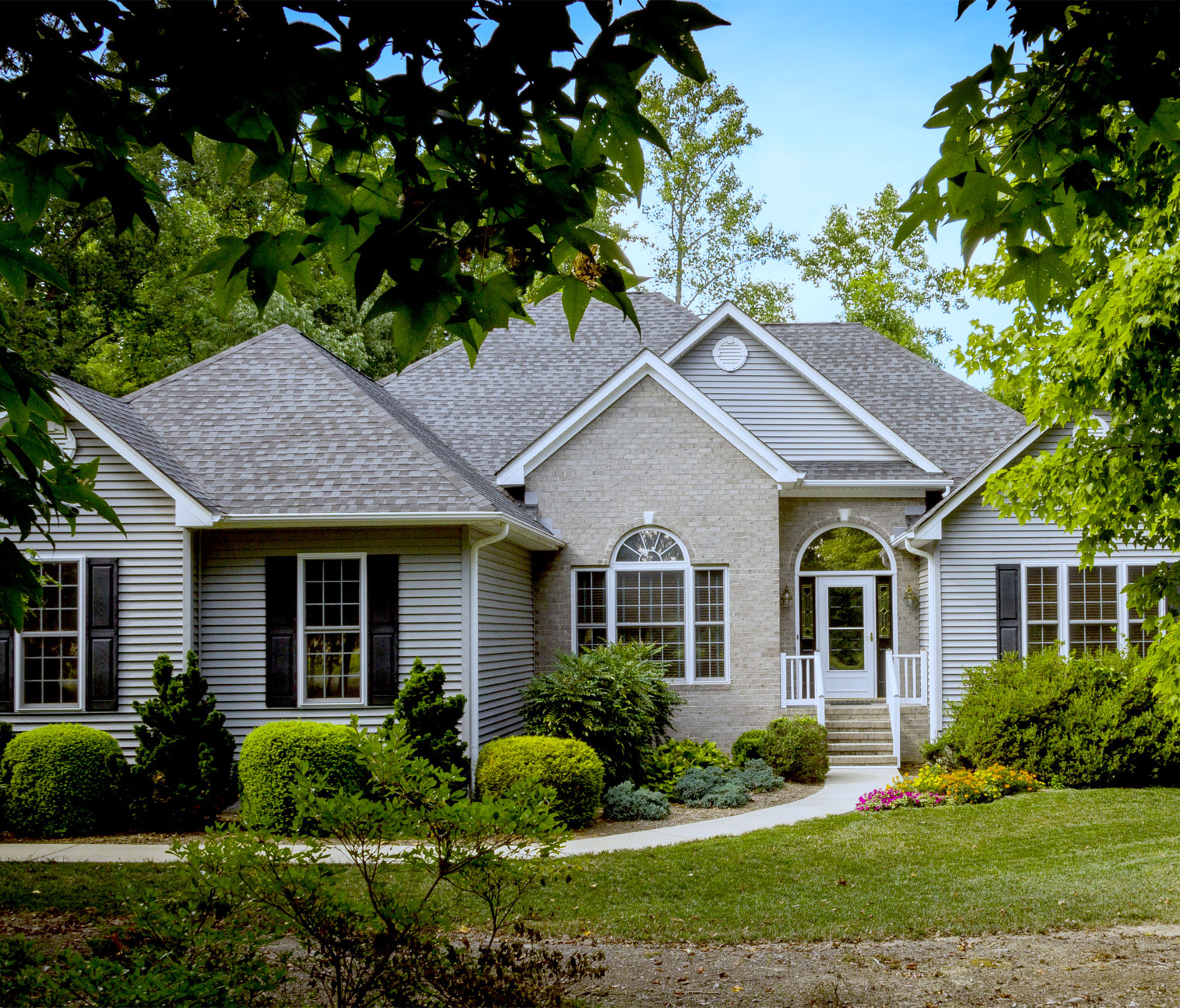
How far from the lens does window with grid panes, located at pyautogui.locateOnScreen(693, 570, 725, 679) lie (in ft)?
52.5

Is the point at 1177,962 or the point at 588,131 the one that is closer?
the point at 588,131

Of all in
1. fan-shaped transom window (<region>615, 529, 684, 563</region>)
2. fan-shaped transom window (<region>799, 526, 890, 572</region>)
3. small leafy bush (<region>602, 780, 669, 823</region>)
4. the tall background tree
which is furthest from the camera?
fan-shaped transom window (<region>799, 526, 890, 572</region>)

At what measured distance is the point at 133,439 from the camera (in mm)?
12531

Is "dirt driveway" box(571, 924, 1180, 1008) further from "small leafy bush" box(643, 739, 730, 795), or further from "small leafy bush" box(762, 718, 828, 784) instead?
"small leafy bush" box(762, 718, 828, 784)

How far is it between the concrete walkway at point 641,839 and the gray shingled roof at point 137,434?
396 cm

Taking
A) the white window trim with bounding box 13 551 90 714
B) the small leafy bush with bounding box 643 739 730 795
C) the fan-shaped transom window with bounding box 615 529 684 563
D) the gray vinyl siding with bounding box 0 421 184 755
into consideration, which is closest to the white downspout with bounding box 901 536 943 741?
the small leafy bush with bounding box 643 739 730 795

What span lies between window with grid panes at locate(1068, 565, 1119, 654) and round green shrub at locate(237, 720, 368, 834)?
10.6 m

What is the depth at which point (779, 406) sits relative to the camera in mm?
17766

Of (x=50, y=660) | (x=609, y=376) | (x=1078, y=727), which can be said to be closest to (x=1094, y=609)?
(x=1078, y=727)

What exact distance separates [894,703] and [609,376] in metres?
7.00

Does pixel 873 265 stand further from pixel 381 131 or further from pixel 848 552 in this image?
pixel 381 131

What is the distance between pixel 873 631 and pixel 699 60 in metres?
16.0

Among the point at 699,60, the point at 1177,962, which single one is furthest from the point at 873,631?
the point at 699,60

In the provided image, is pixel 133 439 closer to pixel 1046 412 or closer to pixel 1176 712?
pixel 1046 412
